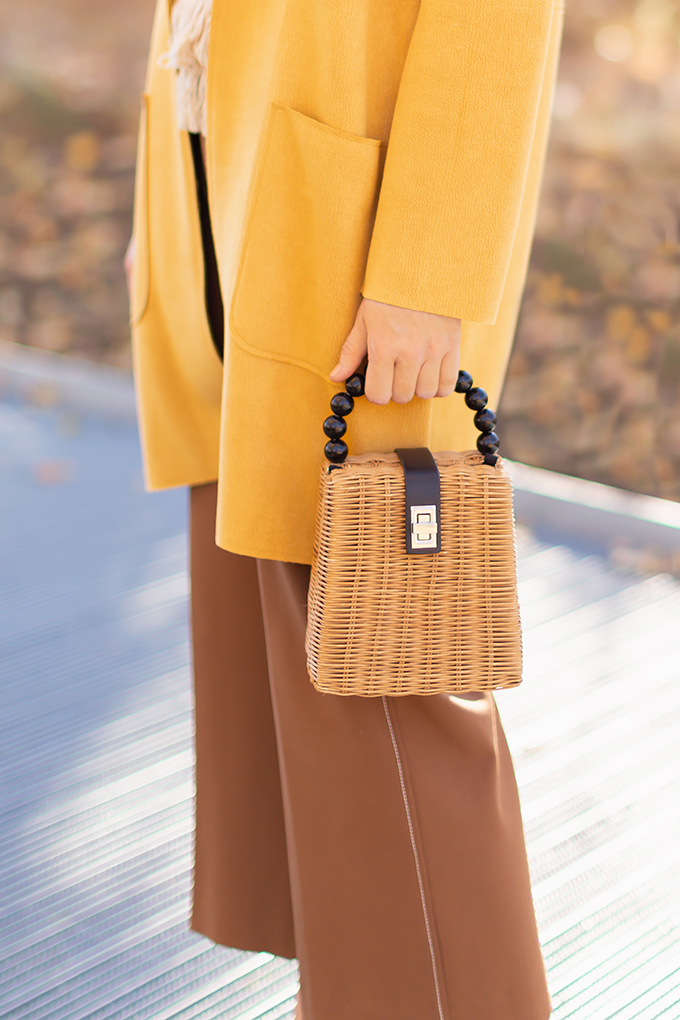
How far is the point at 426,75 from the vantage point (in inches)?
21.0

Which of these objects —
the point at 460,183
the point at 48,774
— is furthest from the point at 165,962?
the point at 460,183

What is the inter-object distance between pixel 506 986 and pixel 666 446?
188 centimetres

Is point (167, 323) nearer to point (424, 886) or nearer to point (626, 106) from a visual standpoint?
point (424, 886)

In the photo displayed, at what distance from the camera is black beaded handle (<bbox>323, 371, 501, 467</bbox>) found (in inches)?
22.7

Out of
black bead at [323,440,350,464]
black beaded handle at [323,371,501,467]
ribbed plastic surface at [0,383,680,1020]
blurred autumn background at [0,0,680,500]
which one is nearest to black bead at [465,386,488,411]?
black beaded handle at [323,371,501,467]

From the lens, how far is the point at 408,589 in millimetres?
579

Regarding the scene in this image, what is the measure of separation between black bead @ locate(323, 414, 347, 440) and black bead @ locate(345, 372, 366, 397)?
0.07 feet

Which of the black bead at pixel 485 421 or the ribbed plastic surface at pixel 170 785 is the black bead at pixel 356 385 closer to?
the black bead at pixel 485 421

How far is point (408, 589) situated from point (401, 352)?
17 cm

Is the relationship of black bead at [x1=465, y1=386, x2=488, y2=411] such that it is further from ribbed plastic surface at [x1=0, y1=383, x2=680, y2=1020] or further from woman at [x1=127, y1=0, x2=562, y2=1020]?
ribbed plastic surface at [x1=0, y1=383, x2=680, y2=1020]

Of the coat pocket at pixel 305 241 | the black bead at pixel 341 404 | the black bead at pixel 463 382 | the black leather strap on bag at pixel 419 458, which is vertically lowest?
the black leather strap on bag at pixel 419 458

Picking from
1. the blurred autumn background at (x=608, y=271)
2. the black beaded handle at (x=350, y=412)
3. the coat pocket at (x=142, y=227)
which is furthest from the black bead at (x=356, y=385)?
the blurred autumn background at (x=608, y=271)

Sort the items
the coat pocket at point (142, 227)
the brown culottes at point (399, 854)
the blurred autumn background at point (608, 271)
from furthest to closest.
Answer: the blurred autumn background at point (608, 271)
the coat pocket at point (142, 227)
the brown culottes at point (399, 854)

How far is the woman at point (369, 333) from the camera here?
0.55 metres
